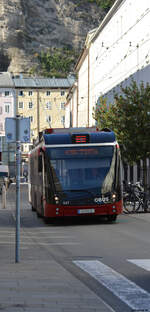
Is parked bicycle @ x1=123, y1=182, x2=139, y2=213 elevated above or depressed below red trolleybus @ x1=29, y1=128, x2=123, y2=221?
below

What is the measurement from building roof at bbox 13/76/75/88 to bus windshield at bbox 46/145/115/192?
117 m

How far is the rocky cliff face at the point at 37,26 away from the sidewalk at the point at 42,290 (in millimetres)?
144372

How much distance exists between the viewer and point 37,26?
16338cm

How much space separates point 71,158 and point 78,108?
244 ft

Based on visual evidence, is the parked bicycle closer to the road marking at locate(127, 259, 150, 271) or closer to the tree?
the tree

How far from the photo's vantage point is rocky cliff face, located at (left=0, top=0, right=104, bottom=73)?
157 metres

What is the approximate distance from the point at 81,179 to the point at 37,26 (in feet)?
466

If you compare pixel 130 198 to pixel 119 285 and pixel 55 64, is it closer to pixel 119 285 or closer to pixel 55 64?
pixel 119 285

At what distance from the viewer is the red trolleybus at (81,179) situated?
24.1 m

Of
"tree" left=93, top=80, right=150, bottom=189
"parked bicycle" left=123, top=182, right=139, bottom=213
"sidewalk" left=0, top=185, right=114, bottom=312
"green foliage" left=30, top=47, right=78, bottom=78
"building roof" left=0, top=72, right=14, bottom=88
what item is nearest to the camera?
"sidewalk" left=0, top=185, right=114, bottom=312

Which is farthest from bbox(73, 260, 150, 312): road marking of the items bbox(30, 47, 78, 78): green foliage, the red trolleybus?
bbox(30, 47, 78, 78): green foliage

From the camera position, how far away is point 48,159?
24.4m

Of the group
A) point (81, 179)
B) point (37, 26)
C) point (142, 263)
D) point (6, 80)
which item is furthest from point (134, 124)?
point (37, 26)

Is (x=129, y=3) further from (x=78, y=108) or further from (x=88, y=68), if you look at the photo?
(x=78, y=108)
